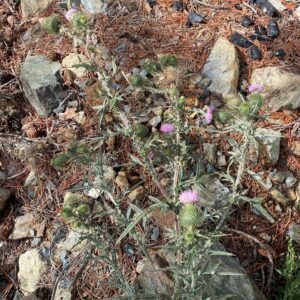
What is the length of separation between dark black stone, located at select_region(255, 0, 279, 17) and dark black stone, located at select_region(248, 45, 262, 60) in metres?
0.44

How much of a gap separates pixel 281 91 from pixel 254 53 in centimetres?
46

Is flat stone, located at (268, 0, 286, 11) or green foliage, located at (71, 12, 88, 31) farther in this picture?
flat stone, located at (268, 0, 286, 11)

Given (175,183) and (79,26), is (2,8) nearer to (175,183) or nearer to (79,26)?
(79,26)

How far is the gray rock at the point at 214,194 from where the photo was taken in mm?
3316

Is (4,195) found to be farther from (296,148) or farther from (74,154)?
Result: (296,148)

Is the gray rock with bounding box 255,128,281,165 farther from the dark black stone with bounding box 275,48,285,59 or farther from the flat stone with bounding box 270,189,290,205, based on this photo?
the dark black stone with bounding box 275,48,285,59

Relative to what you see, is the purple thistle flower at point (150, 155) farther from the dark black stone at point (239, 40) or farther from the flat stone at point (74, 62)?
the dark black stone at point (239, 40)

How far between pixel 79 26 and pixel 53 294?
5.61ft

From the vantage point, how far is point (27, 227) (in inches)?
137

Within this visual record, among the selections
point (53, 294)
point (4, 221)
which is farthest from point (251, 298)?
point (4, 221)

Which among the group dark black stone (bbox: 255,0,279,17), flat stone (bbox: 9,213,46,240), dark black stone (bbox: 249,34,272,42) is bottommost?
flat stone (bbox: 9,213,46,240)

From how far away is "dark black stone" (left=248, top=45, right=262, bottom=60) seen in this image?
3.95 meters

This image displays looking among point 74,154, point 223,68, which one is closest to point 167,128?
point 74,154

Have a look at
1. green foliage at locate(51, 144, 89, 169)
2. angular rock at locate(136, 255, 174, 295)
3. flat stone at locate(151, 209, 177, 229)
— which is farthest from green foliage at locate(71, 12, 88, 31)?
angular rock at locate(136, 255, 174, 295)
